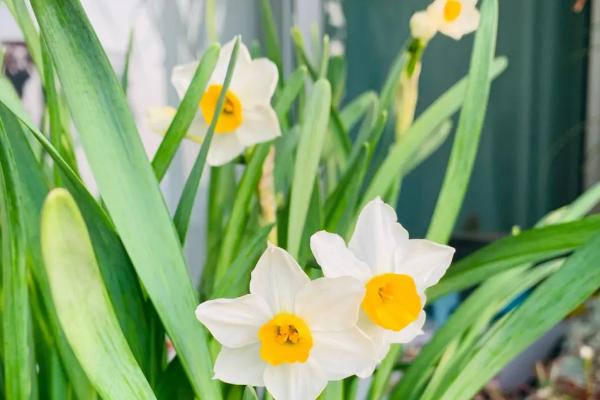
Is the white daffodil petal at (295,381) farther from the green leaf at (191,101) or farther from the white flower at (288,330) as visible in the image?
the green leaf at (191,101)

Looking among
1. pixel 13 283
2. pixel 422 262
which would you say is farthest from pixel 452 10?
pixel 13 283

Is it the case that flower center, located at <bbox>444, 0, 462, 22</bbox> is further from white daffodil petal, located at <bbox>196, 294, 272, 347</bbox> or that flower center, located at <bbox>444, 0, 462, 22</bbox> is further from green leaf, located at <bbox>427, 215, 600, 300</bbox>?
white daffodil petal, located at <bbox>196, 294, 272, 347</bbox>

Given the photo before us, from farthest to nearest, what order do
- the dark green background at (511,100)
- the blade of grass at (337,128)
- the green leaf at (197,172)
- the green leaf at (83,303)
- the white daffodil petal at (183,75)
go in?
the dark green background at (511,100)
the blade of grass at (337,128)
the white daffodil petal at (183,75)
the green leaf at (197,172)
the green leaf at (83,303)

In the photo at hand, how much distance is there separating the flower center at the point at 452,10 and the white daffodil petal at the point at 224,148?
0.58 ft

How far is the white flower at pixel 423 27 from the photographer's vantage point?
49cm

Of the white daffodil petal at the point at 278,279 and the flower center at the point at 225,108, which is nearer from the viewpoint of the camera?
the white daffodil petal at the point at 278,279

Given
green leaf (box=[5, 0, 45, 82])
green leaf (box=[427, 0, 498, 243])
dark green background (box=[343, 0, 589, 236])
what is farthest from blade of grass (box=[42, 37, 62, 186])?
dark green background (box=[343, 0, 589, 236])

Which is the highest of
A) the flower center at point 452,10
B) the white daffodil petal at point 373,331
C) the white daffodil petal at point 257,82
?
the flower center at point 452,10

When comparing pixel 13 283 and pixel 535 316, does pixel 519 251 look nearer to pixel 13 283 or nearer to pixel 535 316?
pixel 535 316

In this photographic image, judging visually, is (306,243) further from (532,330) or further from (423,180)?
(423,180)

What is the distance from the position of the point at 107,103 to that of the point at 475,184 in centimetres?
156

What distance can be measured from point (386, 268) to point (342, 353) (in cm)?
4

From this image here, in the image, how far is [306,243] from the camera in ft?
1.31

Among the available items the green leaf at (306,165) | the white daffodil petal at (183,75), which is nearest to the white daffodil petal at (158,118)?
the white daffodil petal at (183,75)
